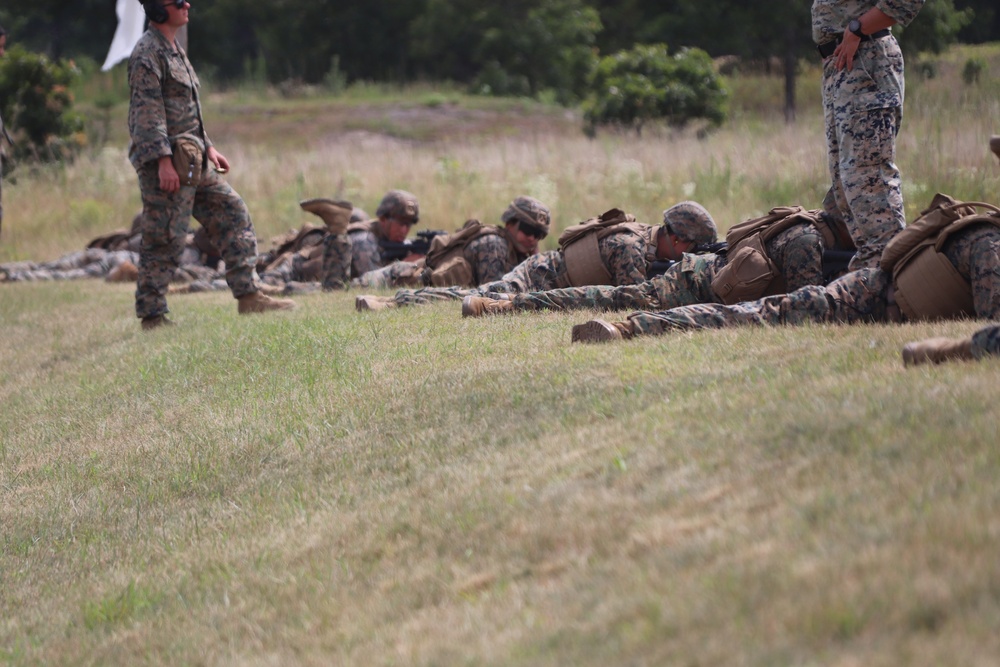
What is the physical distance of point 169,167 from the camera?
8789mm

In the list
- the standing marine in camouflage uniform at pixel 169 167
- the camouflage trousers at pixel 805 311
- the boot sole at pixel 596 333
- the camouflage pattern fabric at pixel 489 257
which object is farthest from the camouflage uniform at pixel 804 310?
the standing marine in camouflage uniform at pixel 169 167

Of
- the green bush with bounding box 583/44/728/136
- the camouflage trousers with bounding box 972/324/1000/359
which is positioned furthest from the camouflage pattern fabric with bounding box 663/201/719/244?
the green bush with bounding box 583/44/728/136

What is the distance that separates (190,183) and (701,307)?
4.25 metres

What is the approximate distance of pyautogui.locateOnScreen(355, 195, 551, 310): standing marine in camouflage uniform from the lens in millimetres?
9938

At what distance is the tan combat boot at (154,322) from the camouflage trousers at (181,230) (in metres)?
0.06

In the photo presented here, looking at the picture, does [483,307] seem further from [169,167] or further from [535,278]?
[169,167]

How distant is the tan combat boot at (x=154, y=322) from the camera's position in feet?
31.6

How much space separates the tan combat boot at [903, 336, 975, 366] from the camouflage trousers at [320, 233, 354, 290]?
7755 mm

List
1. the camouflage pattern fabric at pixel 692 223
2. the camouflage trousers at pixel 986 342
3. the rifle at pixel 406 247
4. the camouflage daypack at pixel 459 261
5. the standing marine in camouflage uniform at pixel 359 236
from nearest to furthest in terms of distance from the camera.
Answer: the camouflage trousers at pixel 986 342, the camouflage pattern fabric at pixel 692 223, the camouflage daypack at pixel 459 261, the standing marine in camouflage uniform at pixel 359 236, the rifle at pixel 406 247

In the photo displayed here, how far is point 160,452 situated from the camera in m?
5.92

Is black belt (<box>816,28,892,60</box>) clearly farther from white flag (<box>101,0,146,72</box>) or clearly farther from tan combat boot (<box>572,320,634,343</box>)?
white flag (<box>101,0,146,72</box>)

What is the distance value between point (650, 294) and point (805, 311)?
145cm

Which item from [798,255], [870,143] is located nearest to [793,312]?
[798,255]

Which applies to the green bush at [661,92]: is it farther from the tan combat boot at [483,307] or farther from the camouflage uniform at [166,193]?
the tan combat boot at [483,307]
